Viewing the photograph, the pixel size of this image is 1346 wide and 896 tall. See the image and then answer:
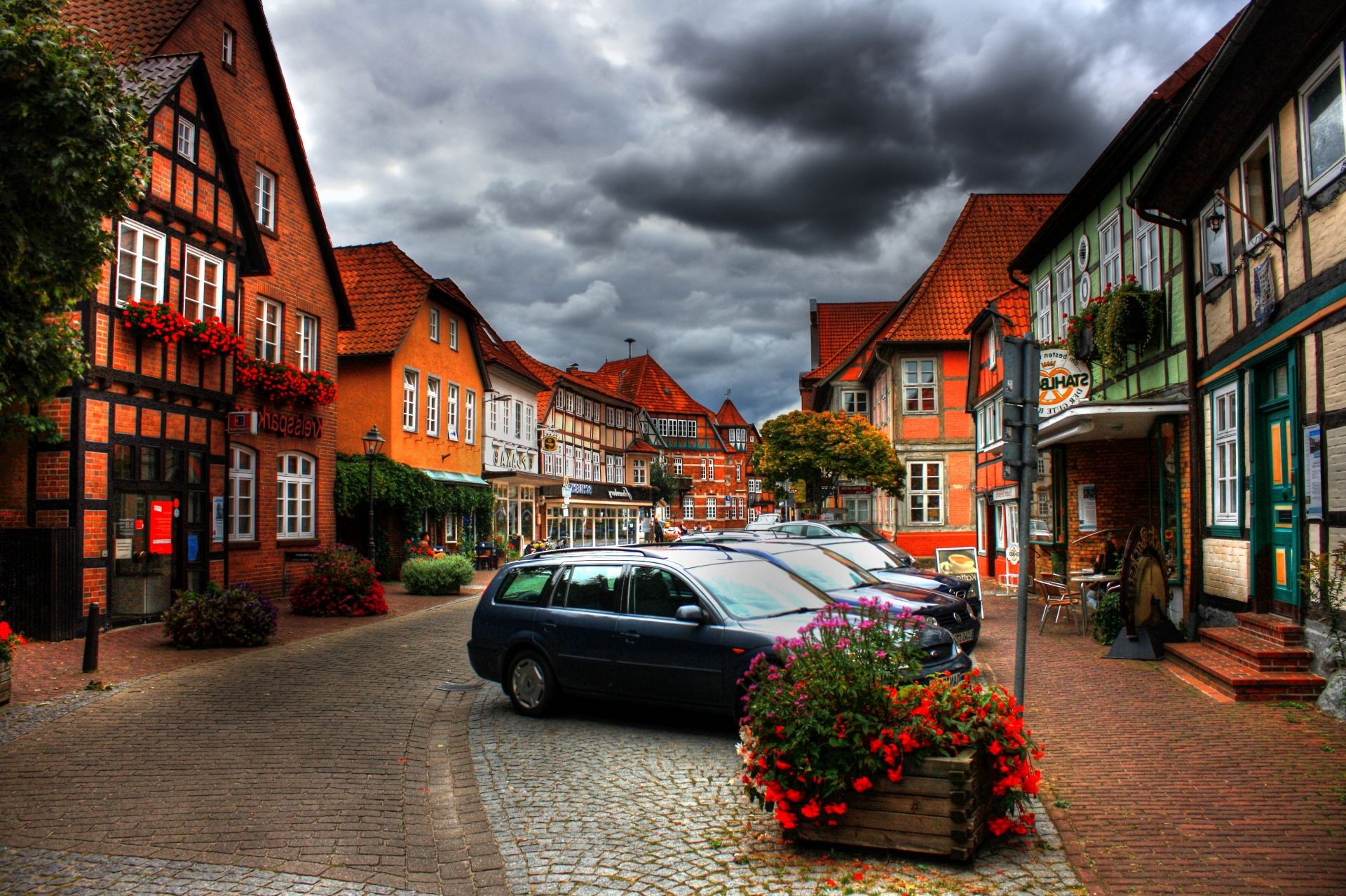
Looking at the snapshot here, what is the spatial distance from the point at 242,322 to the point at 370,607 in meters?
6.21

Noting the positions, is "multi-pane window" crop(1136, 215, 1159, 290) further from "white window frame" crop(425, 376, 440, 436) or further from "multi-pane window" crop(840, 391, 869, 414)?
"multi-pane window" crop(840, 391, 869, 414)

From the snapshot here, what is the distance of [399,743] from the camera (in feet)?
26.8

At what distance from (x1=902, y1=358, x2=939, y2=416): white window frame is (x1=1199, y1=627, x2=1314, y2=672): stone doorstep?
83.5 feet

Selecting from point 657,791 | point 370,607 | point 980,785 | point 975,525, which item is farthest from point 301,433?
point 975,525

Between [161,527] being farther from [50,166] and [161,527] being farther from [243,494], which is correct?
[50,166]

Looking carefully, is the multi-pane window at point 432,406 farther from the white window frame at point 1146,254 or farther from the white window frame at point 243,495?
the white window frame at point 1146,254

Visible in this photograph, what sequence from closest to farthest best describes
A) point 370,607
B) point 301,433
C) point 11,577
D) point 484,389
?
point 11,577
point 370,607
point 301,433
point 484,389

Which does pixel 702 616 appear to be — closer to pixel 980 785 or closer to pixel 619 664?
pixel 619 664

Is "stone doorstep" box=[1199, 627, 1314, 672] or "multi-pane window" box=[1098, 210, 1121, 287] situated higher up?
"multi-pane window" box=[1098, 210, 1121, 287]

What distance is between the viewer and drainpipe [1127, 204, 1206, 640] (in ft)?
40.6

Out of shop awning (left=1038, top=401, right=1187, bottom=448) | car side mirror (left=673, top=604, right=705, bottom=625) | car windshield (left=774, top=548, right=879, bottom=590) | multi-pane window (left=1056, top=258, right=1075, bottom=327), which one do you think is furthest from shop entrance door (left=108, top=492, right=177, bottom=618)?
multi-pane window (left=1056, top=258, right=1075, bottom=327)

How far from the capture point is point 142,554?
1602 cm

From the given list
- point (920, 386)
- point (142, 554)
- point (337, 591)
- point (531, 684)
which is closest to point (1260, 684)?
point (531, 684)

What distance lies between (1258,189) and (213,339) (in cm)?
1546
